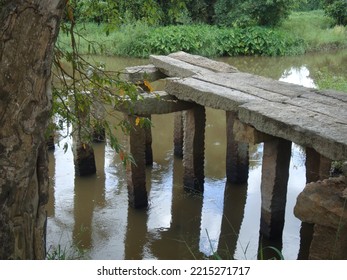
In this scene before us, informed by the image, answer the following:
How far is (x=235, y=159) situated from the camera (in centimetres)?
738

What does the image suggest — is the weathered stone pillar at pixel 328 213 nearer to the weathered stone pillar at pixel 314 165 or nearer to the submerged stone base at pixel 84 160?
the weathered stone pillar at pixel 314 165

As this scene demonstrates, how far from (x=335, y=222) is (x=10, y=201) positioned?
6.81 ft

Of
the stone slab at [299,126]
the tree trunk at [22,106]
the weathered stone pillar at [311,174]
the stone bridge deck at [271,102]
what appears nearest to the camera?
the tree trunk at [22,106]

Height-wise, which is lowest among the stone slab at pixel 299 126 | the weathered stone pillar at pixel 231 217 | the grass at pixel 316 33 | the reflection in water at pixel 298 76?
the weathered stone pillar at pixel 231 217

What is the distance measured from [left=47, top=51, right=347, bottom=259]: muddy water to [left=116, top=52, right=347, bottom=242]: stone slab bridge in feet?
0.83

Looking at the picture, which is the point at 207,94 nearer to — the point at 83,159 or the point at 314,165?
the point at 314,165

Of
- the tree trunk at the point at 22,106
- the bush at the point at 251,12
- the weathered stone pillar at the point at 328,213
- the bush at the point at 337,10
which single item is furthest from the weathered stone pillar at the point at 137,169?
the bush at the point at 337,10

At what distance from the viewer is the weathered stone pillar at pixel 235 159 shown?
7316 mm

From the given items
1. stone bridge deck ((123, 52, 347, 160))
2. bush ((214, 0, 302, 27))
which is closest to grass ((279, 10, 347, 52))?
bush ((214, 0, 302, 27))

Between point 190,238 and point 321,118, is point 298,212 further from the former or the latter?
point 190,238

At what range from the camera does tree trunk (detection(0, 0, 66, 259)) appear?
9.27 feet

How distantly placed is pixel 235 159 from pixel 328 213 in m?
3.63

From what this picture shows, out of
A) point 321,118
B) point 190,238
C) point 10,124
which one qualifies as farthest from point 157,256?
point 10,124

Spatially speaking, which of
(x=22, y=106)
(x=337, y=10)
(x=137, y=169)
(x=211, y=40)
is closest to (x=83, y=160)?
(x=137, y=169)
